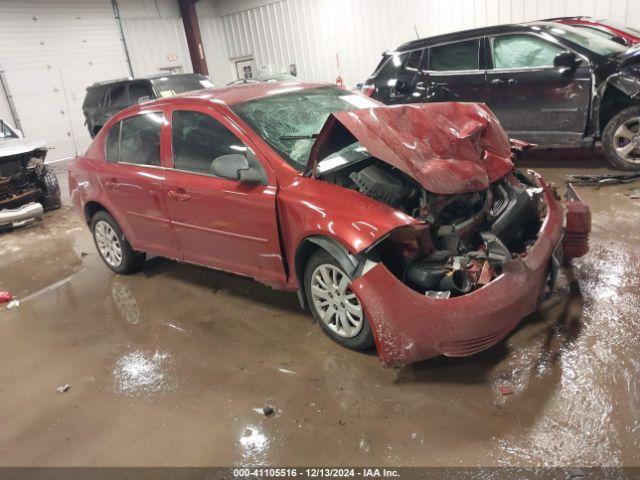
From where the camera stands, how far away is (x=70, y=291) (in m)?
4.54

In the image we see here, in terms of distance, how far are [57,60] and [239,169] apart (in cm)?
1223

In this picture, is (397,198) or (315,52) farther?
(315,52)

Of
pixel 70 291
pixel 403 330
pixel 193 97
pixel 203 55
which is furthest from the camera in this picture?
pixel 203 55

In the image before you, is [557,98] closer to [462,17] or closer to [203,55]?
[462,17]

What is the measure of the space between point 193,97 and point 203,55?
13.1 meters

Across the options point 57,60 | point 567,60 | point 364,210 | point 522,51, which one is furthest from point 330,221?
point 57,60

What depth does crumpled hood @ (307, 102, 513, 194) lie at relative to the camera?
265 cm

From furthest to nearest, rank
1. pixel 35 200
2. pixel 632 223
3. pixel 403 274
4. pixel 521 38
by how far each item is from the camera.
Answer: pixel 35 200
pixel 521 38
pixel 632 223
pixel 403 274

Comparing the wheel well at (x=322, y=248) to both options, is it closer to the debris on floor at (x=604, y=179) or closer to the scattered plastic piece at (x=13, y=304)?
the scattered plastic piece at (x=13, y=304)

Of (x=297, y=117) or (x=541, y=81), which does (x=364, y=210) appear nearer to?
(x=297, y=117)

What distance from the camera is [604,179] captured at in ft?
17.3

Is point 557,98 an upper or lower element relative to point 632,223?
upper

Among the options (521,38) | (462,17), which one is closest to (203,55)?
(462,17)

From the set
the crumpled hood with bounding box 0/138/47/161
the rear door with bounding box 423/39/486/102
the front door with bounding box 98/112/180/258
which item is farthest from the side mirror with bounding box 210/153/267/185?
the crumpled hood with bounding box 0/138/47/161
